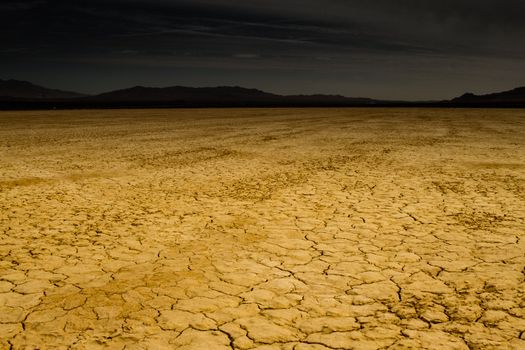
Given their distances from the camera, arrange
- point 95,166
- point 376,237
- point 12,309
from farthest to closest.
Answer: point 95,166
point 376,237
point 12,309

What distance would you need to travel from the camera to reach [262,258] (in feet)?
11.8

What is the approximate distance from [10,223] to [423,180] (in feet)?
17.6

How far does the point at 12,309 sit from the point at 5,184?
4.20m

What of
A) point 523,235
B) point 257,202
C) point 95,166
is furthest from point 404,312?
point 95,166

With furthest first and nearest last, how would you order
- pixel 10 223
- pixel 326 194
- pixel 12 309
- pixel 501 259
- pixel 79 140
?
pixel 79 140
pixel 326 194
pixel 10 223
pixel 501 259
pixel 12 309

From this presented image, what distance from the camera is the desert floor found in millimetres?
2512

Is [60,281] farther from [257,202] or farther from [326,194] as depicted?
[326,194]

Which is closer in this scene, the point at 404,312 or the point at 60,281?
the point at 404,312

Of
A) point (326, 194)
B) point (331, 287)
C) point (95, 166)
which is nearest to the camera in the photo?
point (331, 287)

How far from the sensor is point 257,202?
5.36 m

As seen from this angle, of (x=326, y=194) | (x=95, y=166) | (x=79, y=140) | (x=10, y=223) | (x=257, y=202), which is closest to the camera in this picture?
(x=10, y=223)

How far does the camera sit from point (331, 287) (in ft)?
10.0

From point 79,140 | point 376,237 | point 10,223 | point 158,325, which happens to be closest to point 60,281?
point 158,325

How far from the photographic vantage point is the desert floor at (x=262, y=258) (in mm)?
2512
